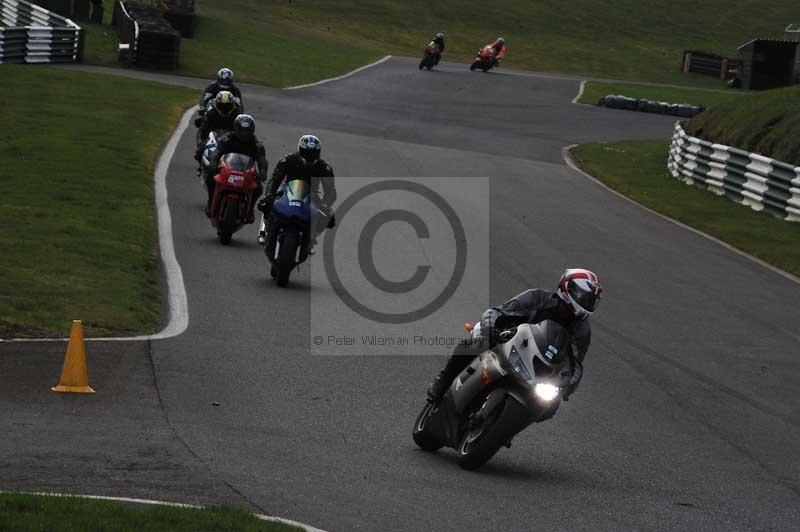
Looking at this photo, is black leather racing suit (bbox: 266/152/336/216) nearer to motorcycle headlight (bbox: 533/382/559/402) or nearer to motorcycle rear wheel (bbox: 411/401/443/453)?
motorcycle rear wheel (bbox: 411/401/443/453)

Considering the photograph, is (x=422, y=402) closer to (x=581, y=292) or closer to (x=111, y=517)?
(x=581, y=292)

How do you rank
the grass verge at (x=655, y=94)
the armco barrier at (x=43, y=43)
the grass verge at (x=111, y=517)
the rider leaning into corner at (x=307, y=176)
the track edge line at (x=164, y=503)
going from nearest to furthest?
the grass verge at (x=111, y=517) → the track edge line at (x=164, y=503) → the rider leaning into corner at (x=307, y=176) → the armco barrier at (x=43, y=43) → the grass verge at (x=655, y=94)

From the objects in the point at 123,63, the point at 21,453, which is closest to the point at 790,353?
the point at 21,453

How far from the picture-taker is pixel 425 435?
32.2ft

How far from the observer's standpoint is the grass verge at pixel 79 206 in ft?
44.3

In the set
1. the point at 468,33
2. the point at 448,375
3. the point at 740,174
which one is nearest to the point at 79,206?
the point at 448,375

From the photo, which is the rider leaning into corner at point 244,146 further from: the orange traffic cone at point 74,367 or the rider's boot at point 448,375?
the rider's boot at point 448,375

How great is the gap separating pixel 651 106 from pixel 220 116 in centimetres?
2812

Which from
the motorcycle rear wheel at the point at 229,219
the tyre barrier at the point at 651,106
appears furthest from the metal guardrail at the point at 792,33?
the motorcycle rear wheel at the point at 229,219

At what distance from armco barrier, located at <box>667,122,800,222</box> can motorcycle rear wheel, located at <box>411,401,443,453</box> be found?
52.9 ft

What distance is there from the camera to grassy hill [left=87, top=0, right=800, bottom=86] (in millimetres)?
49562

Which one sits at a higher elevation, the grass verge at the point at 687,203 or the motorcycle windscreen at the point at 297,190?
the motorcycle windscreen at the point at 297,190

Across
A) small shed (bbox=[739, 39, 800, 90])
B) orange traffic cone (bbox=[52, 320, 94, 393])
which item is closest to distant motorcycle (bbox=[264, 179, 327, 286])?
orange traffic cone (bbox=[52, 320, 94, 393])

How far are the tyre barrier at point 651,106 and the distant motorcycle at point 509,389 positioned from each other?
38.1 meters
